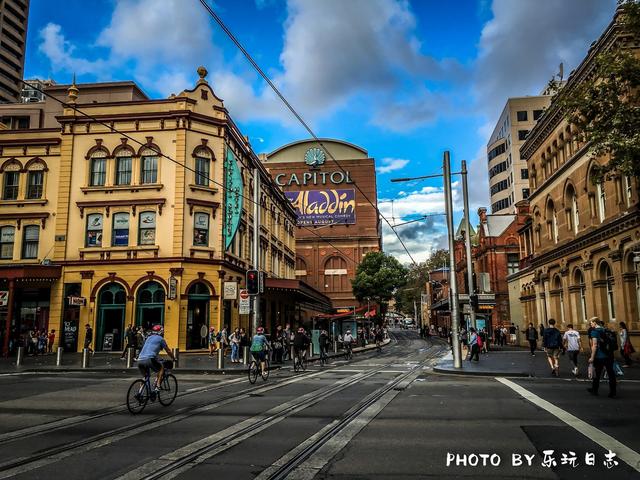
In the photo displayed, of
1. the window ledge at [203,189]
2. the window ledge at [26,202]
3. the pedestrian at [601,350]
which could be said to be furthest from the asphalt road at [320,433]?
the window ledge at [26,202]

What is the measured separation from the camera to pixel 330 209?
7475 cm

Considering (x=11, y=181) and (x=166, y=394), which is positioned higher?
(x=11, y=181)

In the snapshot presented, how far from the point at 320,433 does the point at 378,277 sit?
52543mm

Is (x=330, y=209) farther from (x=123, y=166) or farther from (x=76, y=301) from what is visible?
(x=76, y=301)

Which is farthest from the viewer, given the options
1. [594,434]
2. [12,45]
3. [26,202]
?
[12,45]

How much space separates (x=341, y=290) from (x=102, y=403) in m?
60.2

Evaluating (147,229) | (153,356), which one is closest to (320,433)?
(153,356)

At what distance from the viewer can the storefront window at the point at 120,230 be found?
95.2 feet

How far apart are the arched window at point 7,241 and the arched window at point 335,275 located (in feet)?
149

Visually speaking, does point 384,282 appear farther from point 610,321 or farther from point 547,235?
point 610,321

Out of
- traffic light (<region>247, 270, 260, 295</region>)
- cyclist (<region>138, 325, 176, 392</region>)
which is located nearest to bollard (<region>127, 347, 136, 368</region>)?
traffic light (<region>247, 270, 260, 295</region>)

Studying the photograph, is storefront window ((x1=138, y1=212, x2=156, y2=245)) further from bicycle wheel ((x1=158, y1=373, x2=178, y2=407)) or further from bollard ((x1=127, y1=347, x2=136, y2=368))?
bicycle wheel ((x1=158, y1=373, x2=178, y2=407))

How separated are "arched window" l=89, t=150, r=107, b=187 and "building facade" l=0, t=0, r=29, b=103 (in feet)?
212

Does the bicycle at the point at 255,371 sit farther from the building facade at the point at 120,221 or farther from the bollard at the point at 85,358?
the building facade at the point at 120,221
